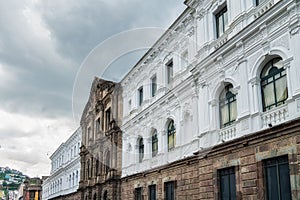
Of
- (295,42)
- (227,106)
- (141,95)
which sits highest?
(141,95)

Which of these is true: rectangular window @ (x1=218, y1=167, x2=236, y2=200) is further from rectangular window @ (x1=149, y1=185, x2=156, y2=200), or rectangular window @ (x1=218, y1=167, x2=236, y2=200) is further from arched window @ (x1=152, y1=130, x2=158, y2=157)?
arched window @ (x1=152, y1=130, x2=158, y2=157)

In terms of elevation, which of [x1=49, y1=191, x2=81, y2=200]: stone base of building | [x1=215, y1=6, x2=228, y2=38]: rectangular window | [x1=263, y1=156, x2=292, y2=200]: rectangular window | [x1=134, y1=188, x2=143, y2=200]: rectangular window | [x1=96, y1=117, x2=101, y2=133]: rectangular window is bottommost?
[x1=49, y1=191, x2=81, y2=200]: stone base of building

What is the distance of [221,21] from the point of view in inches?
770

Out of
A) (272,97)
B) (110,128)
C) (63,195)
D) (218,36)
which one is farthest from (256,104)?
(63,195)

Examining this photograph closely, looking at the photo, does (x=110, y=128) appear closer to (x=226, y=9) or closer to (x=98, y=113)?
(x=98, y=113)

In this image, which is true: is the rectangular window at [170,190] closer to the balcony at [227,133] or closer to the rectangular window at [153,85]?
the balcony at [227,133]

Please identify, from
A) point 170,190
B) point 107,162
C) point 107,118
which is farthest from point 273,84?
point 107,118

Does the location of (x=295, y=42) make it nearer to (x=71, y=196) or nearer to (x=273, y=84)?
(x=273, y=84)

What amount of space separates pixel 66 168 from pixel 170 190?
112 ft

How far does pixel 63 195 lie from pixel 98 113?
759 inches

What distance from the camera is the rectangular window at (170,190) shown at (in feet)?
73.2

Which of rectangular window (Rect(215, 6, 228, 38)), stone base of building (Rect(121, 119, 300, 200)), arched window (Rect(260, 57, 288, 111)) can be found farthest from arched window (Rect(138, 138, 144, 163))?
arched window (Rect(260, 57, 288, 111))

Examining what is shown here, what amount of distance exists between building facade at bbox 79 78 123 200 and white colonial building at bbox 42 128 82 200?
4.30m

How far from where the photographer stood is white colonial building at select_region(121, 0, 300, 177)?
48.8 ft
